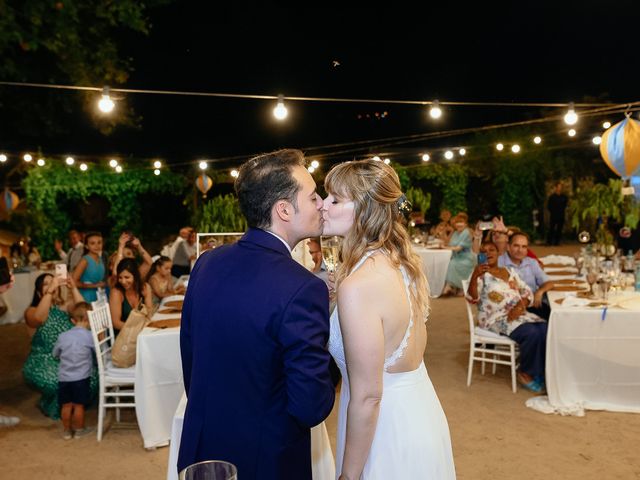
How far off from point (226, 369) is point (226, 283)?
213 mm

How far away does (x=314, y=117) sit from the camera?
1578cm

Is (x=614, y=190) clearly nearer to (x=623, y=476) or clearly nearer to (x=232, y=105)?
(x=623, y=476)

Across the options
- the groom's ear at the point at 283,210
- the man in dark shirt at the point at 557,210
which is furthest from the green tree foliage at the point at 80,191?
the groom's ear at the point at 283,210

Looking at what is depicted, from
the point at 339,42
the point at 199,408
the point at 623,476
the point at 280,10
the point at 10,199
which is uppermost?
the point at 280,10

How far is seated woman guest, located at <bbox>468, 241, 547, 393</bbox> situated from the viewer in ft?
15.6

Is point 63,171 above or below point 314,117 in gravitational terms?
below

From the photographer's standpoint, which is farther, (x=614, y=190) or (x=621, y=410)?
(x=614, y=190)

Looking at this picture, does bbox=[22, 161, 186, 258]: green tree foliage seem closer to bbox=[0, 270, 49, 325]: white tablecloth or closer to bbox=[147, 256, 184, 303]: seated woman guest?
bbox=[0, 270, 49, 325]: white tablecloth

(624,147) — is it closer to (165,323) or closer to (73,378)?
(165,323)

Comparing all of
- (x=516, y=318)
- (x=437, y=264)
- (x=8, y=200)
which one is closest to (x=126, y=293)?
(x=516, y=318)

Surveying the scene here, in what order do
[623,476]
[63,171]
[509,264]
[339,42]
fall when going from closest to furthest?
1. [623,476]
2. [509,264]
3. [339,42]
4. [63,171]

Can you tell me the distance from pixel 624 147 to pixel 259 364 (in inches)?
170

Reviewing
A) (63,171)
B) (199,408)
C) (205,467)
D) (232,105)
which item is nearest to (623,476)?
(199,408)

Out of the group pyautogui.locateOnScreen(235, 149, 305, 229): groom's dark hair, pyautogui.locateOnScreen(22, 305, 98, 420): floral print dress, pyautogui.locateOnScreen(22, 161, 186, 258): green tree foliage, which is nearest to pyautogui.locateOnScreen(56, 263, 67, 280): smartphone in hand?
pyautogui.locateOnScreen(22, 305, 98, 420): floral print dress
